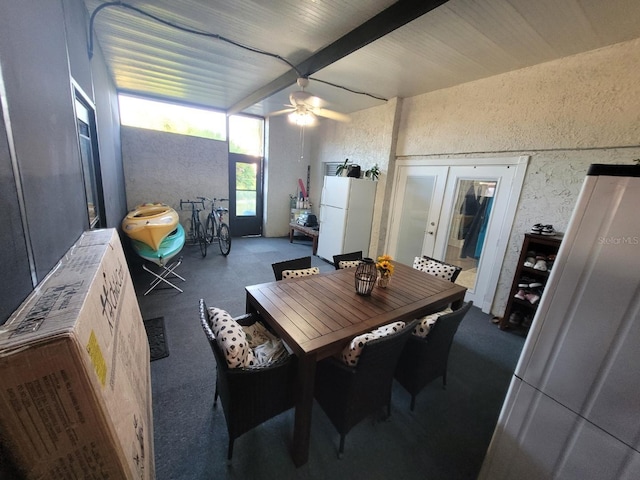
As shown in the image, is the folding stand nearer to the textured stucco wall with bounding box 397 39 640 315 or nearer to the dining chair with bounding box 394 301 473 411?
the dining chair with bounding box 394 301 473 411

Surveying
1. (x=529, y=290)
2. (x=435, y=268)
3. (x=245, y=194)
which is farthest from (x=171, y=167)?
(x=529, y=290)

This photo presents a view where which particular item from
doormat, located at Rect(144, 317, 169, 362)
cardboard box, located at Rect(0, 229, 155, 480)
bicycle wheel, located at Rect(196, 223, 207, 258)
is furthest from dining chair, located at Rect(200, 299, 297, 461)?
bicycle wheel, located at Rect(196, 223, 207, 258)

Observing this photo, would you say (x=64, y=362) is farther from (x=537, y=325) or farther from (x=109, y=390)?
(x=537, y=325)

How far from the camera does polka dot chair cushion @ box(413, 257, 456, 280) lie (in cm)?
250

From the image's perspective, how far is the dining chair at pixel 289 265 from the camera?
2240 millimetres

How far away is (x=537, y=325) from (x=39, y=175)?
7.14 ft

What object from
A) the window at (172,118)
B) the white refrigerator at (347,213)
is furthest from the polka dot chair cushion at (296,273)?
the window at (172,118)

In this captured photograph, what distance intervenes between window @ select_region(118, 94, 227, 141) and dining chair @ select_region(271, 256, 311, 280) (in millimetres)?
4484

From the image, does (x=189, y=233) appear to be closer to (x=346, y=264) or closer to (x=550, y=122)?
(x=346, y=264)

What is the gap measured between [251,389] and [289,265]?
118 centimetres

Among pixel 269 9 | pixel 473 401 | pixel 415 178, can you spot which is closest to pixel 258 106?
pixel 269 9

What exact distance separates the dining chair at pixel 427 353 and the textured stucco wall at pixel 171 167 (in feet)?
17.5

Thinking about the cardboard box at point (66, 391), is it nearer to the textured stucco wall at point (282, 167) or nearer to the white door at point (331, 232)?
the white door at point (331, 232)

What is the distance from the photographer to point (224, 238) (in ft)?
15.8
